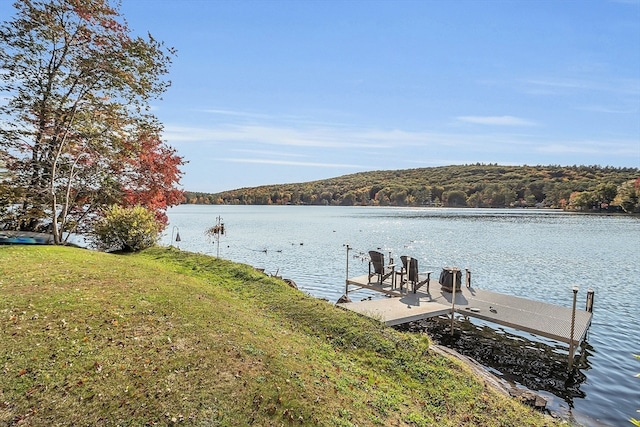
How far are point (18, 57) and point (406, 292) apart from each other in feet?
51.5

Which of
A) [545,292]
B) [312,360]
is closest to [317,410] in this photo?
[312,360]

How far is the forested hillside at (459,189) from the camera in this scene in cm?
9031

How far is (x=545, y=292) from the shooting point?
15.4 metres

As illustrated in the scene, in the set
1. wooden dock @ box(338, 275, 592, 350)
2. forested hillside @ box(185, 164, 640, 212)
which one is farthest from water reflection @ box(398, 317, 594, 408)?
forested hillside @ box(185, 164, 640, 212)

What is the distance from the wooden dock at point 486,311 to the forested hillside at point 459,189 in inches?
3141

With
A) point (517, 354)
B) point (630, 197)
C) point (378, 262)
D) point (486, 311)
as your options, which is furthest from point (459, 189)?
point (517, 354)

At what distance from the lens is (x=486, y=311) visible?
10.8m

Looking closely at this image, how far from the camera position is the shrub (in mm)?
14734

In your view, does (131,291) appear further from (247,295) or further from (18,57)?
(18,57)

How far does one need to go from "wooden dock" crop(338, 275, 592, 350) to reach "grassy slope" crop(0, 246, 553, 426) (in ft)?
7.92

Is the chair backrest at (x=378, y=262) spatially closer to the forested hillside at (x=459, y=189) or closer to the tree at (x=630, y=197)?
the tree at (x=630, y=197)

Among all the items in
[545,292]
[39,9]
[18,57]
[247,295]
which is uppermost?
[39,9]

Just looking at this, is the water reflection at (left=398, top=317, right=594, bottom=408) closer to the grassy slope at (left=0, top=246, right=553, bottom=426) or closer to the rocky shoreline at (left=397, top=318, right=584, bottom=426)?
the rocky shoreline at (left=397, top=318, right=584, bottom=426)

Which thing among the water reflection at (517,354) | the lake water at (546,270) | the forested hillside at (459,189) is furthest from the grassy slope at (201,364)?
the forested hillside at (459,189)
